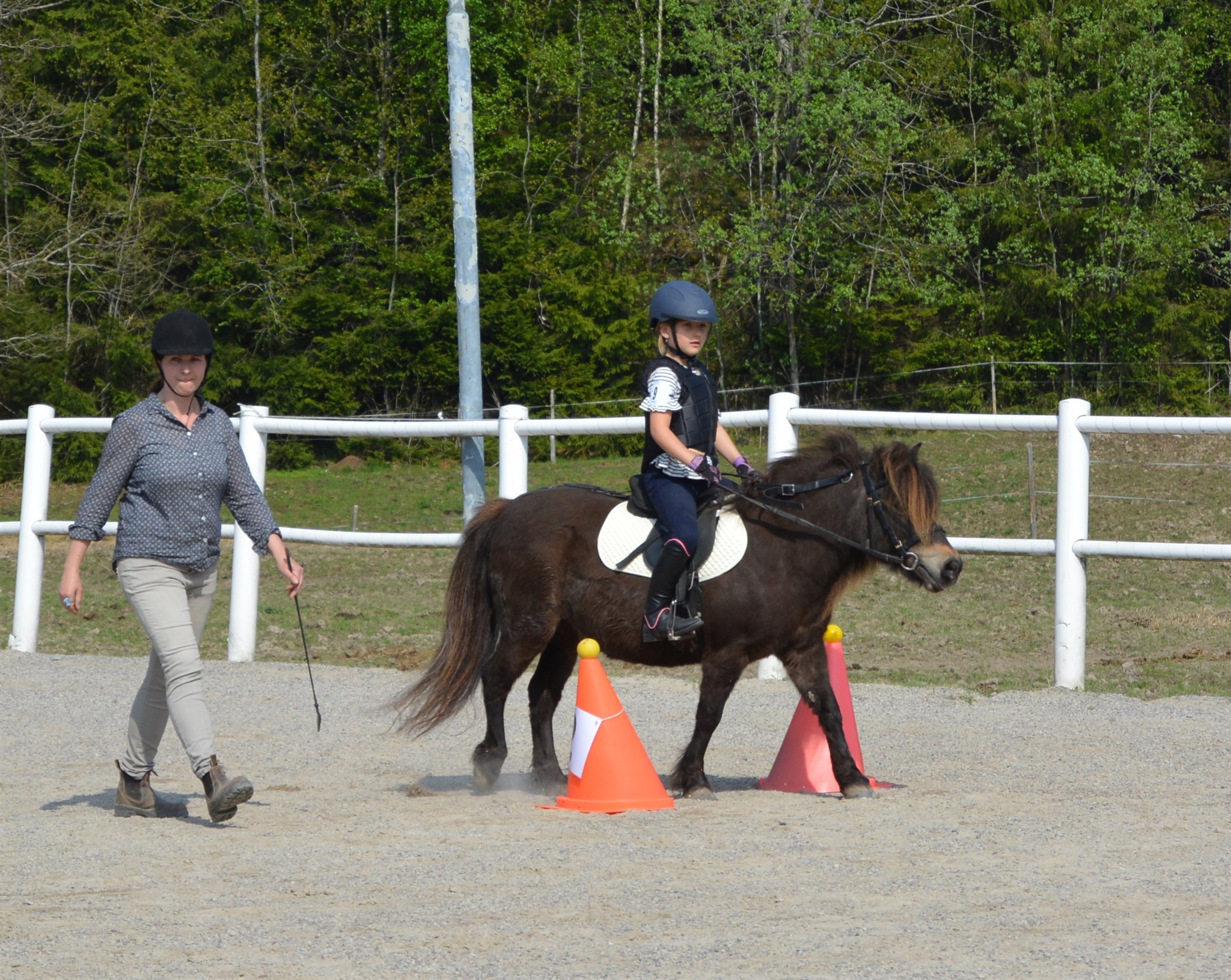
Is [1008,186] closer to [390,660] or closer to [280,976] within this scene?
[390,660]

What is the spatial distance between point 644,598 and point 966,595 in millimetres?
7650

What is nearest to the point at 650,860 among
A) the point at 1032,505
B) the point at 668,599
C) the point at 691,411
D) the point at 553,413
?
the point at 668,599

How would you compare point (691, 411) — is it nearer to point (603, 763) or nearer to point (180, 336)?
point (603, 763)

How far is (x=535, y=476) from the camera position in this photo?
76.9ft

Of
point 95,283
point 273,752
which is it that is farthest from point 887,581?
point 95,283

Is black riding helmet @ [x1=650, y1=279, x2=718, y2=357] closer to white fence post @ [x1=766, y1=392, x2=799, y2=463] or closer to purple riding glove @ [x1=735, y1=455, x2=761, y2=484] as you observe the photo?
purple riding glove @ [x1=735, y1=455, x2=761, y2=484]

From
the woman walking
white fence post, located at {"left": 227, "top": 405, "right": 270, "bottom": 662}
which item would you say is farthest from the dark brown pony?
white fence post, located at {"left": 227, "top": 405, "right": 270, "bottom": 662}

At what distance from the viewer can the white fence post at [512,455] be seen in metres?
9.22

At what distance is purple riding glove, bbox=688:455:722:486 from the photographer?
226 inches

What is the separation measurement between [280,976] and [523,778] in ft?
9.42

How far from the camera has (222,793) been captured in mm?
5309

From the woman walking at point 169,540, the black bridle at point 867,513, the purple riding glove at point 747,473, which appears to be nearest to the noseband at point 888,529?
the black bridle at point 867,513

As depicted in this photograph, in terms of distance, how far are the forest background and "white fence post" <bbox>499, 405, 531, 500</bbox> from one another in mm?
18960

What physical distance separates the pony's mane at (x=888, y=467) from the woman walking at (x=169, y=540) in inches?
79.6
